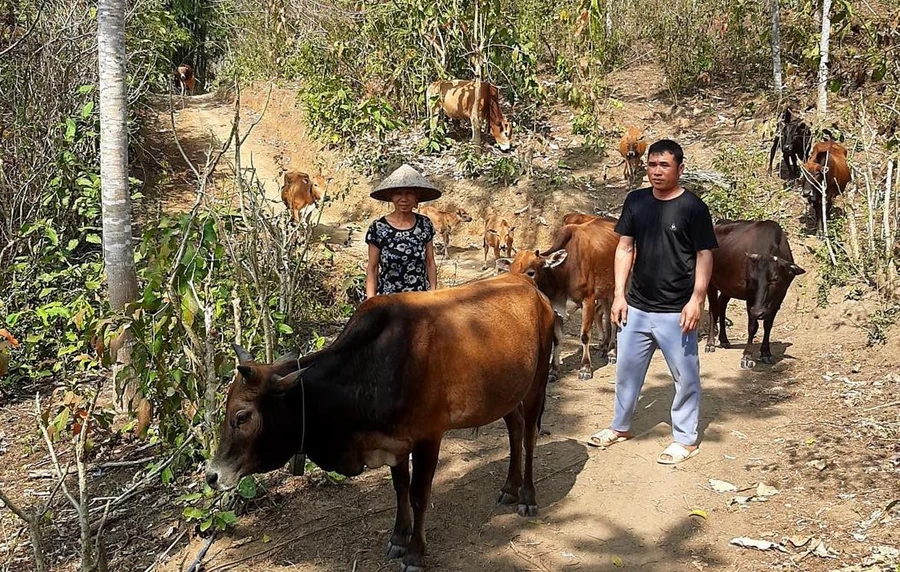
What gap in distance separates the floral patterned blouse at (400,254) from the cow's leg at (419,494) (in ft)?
4.50

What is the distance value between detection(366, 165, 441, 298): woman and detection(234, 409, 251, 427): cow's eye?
1465 millimetres

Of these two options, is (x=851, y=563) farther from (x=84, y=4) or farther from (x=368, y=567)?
(x=84, y=4)

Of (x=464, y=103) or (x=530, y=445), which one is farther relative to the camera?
(x=464, y=103)

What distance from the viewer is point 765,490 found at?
466cm

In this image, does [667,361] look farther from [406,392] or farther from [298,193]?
[298,193]

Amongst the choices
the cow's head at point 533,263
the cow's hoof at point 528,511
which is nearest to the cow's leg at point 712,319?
the cow's head at point 533,263

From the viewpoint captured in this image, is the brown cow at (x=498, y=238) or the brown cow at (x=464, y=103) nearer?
the brown cow at (x=498, y=238)

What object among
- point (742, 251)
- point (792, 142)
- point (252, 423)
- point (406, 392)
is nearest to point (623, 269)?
point (406, 392)

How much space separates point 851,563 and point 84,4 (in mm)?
9543

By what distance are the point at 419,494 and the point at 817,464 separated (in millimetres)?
2750

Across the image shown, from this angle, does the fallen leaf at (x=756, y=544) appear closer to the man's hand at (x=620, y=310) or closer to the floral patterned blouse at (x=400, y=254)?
the man's hand at (x=620, y=310)

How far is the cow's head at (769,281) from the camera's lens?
7.32 m

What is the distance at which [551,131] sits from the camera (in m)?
15.6

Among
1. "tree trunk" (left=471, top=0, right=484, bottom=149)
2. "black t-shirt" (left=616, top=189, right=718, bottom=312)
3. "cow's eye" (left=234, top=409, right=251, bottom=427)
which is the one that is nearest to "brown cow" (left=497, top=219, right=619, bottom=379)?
"black t-shirt" (left=616, top=189, right=718, bottom=312)
